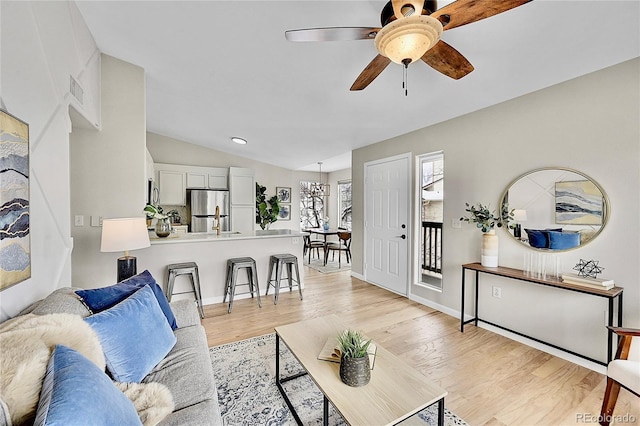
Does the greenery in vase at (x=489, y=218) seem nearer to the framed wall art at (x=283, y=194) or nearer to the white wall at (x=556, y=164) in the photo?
the white wall at (x=556, y=164)

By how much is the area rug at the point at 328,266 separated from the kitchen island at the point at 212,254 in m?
1.43

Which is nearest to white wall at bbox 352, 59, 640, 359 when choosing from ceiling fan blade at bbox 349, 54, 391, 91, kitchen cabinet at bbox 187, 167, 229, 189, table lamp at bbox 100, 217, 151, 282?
ceiling fan blade at bbox 349, 54, 391, 91

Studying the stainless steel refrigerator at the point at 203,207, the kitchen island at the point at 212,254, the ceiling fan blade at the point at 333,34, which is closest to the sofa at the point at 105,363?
the kitchen island at the point at 212,254

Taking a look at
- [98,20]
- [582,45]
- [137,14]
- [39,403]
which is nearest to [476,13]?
[582,45]

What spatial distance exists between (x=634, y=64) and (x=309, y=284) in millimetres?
4293

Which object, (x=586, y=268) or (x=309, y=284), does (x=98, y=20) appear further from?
(x=586, y=268)

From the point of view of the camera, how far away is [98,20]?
226 cm

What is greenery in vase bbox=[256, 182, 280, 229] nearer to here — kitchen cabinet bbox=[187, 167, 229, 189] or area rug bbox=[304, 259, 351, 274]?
kitchen cabinet bbox=[187, 167, 229, 189]

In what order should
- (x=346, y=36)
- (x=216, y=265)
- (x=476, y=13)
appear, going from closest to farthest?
(x=476, y=13), (x=346, y=36), (x=216, y=265)

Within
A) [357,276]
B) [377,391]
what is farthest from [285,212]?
[377,391]

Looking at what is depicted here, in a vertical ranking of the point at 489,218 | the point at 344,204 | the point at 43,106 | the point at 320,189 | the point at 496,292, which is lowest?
the point at 496,292

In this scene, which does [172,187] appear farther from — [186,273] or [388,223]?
[388,223]

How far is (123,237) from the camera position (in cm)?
241

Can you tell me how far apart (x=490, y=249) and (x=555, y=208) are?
2.15 feet
